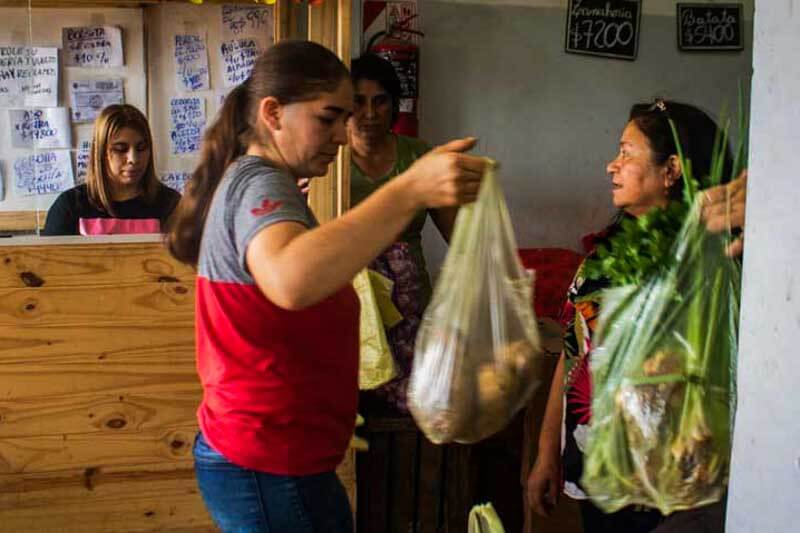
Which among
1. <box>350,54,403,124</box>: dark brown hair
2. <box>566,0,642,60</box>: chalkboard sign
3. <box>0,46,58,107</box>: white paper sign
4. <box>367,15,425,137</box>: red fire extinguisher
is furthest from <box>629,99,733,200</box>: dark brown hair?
<box>566,0,642,60</box>: chalkboard sign

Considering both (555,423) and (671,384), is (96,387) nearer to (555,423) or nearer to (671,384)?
(555,423)

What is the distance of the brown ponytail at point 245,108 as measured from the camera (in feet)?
6.22

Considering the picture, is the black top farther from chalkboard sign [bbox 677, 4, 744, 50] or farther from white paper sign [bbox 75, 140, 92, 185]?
chalkboard sign [bbox 677, 4, 744, 50]

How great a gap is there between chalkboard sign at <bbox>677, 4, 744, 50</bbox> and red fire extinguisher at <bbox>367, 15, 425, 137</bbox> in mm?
1280

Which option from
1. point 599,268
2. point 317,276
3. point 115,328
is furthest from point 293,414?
Result: point 115,328

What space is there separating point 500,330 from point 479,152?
3.10 meters

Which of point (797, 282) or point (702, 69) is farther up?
point (702, 69)

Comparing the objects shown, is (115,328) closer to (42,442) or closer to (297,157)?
(42,442)

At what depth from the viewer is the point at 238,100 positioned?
2.01 m

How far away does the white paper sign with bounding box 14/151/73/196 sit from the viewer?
3.26m

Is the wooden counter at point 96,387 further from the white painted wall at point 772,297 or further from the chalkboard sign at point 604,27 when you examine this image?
the chalkboard sign at point 604,27

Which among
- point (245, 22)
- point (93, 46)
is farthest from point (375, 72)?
point (93, 46)

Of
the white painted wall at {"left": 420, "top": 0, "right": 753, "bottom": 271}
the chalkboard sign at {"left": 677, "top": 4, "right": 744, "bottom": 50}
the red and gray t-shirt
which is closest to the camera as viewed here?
the red and gray t-shirt

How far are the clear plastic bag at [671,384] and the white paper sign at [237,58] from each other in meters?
2.00
